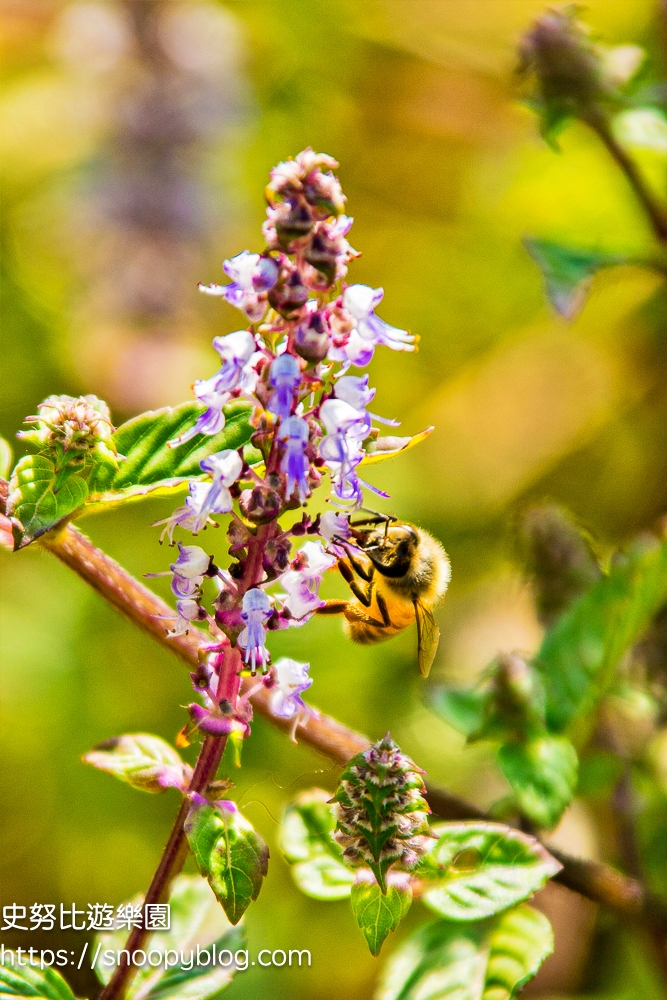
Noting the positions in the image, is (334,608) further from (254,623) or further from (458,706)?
(254,623)

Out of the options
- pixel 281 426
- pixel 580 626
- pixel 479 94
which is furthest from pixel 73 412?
pixel 479 94

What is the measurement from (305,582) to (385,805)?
0.30m

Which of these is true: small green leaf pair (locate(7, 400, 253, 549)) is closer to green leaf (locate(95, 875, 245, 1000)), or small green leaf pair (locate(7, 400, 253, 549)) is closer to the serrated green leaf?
green leaf (locate(95, 875, 245, 1000))

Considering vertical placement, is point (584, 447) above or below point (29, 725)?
above

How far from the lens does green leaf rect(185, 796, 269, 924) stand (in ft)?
3.99

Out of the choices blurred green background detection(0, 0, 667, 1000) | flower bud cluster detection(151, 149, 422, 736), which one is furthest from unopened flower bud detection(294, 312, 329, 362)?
blurred green background detection(0, 0, 667, 1000)

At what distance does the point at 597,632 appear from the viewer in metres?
2.05

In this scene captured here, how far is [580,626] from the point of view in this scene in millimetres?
2088

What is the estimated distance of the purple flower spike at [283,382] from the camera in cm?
116

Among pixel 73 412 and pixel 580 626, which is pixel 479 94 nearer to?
pixel 580 626

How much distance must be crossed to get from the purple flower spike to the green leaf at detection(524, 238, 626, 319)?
3.72 feet

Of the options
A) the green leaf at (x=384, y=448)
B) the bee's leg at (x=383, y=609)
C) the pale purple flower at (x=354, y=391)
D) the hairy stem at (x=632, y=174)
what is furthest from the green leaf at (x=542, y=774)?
the hairy stem at (x=632, y=174)

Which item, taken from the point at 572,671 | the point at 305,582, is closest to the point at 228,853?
the point at 305,582

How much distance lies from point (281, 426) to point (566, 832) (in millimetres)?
2369
